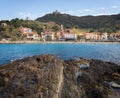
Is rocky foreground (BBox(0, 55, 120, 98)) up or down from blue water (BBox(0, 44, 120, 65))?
up

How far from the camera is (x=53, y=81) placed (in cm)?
821

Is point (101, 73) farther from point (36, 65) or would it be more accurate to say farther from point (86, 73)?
point (36, 65)

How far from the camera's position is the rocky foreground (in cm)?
774

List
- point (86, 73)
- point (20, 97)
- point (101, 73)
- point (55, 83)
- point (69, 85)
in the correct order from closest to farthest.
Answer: point (20, 97) → point (55, 83) → point (69, 85) → point (86, 73) → point (101, 73)

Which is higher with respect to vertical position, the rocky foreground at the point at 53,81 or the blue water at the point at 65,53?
the rocky foreground at the point at 53,81

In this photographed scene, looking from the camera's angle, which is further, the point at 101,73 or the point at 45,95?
the point at 101,73

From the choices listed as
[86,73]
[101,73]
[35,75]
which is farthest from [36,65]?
[101,73]

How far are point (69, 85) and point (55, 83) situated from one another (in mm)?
811

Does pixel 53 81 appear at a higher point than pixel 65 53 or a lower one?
higher

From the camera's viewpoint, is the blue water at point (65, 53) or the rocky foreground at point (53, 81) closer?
the rocky foreground at point (53, 81)

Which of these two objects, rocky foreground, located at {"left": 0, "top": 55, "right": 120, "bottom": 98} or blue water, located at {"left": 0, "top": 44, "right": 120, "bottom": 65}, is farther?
blue water, located at {"left": 0, "top": 44, "right": 120, "bottom": 65}

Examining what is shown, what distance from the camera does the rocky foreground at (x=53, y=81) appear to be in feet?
25.4

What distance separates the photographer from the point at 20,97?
7.51 m

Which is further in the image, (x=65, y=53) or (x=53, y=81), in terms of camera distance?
(x=65, y=53)
